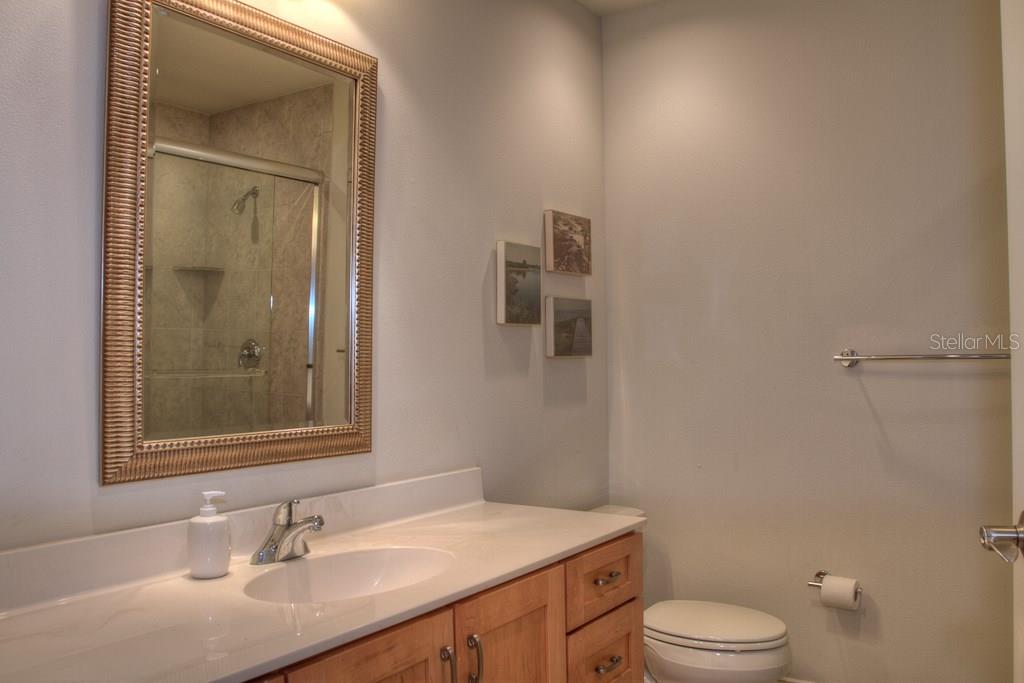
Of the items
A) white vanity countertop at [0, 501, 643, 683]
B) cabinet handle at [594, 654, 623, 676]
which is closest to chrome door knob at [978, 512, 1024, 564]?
white vanity countertop at [0, 501, 643, 683]

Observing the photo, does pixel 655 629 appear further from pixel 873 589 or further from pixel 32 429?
pixel 32 429

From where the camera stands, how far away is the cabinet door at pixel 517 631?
52.9 inches

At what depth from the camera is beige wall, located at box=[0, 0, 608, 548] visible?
4.17 feet

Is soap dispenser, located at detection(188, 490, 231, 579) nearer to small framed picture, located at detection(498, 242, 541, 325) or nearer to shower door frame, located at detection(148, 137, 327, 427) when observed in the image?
shower door frame, located at detection(148, 137, 327, 427)

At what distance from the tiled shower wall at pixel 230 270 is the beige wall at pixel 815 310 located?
1374 millimetres

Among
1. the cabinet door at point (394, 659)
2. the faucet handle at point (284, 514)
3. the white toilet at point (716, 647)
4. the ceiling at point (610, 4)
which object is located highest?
the ceiling at point (610, 4)

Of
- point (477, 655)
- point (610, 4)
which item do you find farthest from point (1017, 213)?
point (610, 4)

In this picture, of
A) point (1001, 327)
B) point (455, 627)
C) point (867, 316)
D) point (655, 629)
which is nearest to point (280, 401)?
point (455, 627)

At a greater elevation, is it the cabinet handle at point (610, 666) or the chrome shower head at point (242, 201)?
the chrome shower head at point (242, 201)

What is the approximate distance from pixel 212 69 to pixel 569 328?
1370 mm

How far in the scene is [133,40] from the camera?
139 centimetres

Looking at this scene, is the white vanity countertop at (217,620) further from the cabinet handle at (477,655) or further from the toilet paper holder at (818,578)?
the toilet paper holder at (818,578)

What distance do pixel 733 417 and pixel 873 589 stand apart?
64 cm

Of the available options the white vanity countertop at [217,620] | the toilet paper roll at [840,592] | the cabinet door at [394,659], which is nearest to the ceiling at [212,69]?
the white vanity countertop at [217,620]
